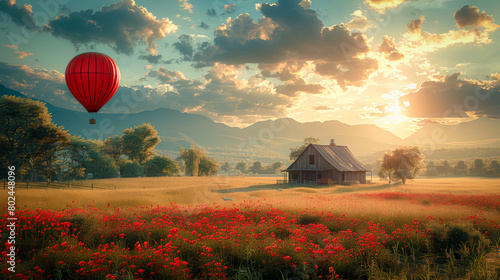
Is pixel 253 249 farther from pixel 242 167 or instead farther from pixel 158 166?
pixel 242 167

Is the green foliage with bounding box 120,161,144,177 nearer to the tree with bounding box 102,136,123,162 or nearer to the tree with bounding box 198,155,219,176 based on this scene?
the tree with bounding box 102,136,123,162

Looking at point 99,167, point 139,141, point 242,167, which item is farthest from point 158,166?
point 242,167

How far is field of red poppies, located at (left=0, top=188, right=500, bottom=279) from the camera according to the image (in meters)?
7.01

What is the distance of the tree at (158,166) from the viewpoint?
7269cm

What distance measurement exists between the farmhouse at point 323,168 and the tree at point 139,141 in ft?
138

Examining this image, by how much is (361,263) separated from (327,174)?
4176 centimetres

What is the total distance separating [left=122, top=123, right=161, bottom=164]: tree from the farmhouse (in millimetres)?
42198

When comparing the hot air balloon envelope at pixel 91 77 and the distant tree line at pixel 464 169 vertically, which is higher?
the hot air balloon envelope at pixel 91 77

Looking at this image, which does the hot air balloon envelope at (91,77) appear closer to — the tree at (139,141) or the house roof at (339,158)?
the house roof at (339,158)

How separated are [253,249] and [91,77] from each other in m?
16.7

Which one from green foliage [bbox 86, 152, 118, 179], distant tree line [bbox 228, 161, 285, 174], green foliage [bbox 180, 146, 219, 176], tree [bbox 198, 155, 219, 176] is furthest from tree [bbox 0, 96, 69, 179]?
distant tree line [bbox 228, 161, 285, 174]

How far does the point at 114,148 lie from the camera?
76.5 meters

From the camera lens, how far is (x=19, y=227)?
33.4 feet

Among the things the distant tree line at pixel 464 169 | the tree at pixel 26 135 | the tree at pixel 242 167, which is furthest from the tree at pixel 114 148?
the tree at pixel 242 167
